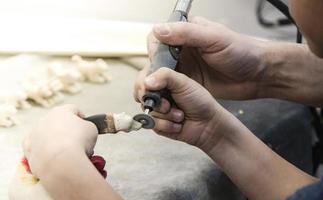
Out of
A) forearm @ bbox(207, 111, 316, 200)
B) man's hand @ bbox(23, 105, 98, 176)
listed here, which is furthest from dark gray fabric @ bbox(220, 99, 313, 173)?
man's hand @ bbox(23, 105, 98, 176)

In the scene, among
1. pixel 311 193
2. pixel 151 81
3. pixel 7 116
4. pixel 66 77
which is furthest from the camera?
pixel 66 77

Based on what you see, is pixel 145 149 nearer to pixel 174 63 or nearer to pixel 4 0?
pixel 174 63

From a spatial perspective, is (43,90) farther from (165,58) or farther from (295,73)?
(295,73)

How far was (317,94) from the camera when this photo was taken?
3.34 feet

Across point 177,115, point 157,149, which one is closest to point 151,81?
point 177,115

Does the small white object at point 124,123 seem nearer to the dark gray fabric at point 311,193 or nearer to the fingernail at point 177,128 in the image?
the fingernail at point 177,128

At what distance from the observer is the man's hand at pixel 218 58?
0.89m

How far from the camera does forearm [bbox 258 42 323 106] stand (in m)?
1.02

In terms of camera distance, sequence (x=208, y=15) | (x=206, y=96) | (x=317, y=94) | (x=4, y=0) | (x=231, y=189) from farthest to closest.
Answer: (x=208, y=15), (x=4, y=0), (x=317, y=94), (x=231, y=189), (x=206, y=96)

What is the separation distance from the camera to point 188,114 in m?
0.82

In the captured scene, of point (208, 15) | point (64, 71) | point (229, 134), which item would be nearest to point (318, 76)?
point (229, 134)

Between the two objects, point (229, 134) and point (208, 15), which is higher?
point (229, 134)

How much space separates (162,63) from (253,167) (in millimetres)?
215

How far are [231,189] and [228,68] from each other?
0.74 ft
